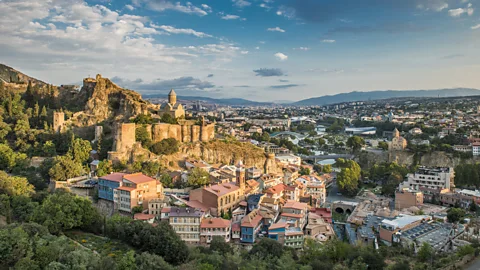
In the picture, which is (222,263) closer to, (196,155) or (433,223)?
(433,223)

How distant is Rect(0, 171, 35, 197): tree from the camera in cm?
1729

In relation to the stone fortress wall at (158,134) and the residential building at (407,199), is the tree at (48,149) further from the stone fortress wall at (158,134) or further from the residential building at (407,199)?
the residential building at (407,199)

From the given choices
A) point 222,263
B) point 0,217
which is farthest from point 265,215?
point 0,217

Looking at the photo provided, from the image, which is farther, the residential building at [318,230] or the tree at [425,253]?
the residential building at [318,230]

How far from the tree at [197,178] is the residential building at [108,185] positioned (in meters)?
3.69

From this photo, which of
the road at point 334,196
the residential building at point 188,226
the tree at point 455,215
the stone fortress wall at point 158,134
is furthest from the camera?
the road at point 334,196

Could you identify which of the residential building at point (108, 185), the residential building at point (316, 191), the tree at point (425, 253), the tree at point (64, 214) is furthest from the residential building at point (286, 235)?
the residential building at point (316, 191)

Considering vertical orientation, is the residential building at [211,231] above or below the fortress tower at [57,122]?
below

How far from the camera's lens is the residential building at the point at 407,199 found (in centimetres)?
2416

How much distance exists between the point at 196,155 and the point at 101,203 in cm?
823

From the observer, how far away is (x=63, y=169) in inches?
794

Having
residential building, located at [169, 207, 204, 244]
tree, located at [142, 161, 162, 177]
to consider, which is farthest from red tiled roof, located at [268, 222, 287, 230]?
tree, located at [142, 161, 162, 177]

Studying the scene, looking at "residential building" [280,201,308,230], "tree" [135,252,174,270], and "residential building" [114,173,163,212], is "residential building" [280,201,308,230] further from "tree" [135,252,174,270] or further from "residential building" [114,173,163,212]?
"tree" [135,252,174,270]

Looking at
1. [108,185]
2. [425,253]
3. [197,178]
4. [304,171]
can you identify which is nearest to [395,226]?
[425,253]
